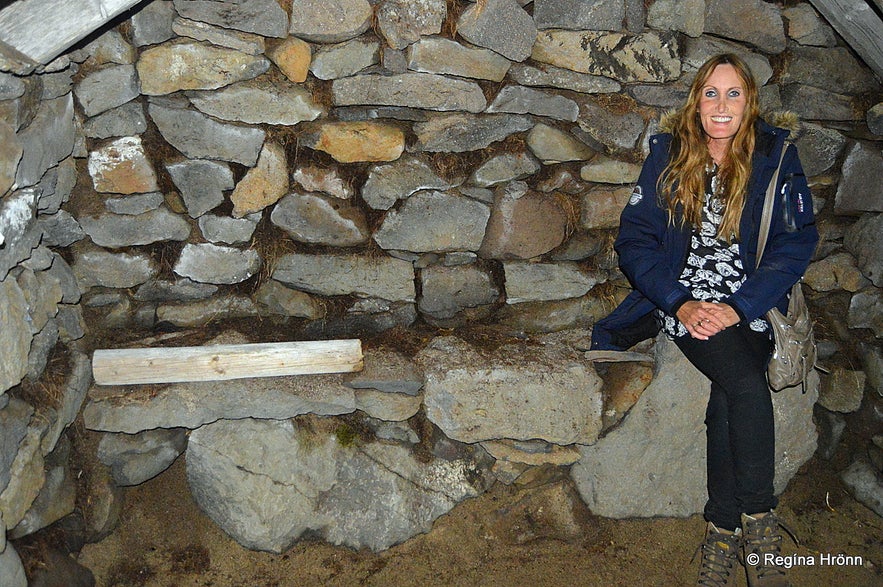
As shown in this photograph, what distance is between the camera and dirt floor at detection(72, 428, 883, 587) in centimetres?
314

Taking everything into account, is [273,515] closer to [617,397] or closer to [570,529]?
[570,529]

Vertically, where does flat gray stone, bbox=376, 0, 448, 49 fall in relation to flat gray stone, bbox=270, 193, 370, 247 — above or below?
above

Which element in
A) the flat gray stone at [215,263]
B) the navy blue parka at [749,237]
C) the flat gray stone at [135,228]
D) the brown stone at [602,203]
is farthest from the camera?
the brown stone at [602,203]

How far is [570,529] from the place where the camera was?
3363 millimetres

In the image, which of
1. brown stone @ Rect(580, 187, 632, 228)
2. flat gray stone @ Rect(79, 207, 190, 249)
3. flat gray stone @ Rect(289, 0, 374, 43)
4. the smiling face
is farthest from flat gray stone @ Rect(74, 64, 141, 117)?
the smiling face

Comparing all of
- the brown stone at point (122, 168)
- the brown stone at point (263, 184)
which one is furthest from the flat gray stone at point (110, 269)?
the brown stone at point (263, 184)

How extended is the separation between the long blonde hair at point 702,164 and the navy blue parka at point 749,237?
3 centimetres

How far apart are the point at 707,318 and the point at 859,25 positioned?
1.42m

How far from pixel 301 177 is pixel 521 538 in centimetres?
181

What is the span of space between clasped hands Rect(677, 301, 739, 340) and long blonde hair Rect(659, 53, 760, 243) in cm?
32

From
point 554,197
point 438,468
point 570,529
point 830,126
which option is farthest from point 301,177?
point 830,126

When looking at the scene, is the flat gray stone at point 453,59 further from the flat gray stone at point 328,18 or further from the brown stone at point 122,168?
the brown stone at point 122,168

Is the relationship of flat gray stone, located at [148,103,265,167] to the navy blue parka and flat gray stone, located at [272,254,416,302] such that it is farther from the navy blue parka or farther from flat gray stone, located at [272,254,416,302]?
the navy blue parka

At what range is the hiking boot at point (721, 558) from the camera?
9.54 feet
